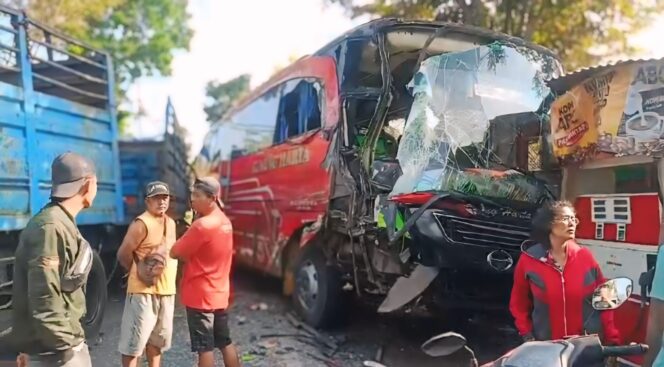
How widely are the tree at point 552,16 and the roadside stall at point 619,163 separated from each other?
23.6ft

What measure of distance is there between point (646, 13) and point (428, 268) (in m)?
8.98

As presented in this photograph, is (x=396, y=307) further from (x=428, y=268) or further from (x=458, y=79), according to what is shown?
(x=458, y=79)

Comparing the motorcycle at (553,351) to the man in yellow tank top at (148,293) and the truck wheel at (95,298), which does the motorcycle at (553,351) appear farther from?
the truck wheel at (95,298)

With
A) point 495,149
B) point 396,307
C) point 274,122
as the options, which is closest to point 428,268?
point 396,307

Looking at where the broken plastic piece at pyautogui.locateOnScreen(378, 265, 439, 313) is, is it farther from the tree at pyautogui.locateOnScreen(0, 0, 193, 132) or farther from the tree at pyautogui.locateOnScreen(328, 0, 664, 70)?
the tree at pyautogui.locateOnScreen(0, 0, 193, 132)

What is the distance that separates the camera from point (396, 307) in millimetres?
4445

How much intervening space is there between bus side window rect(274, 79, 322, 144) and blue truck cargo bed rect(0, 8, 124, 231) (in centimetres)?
182

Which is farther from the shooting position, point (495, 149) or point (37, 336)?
point (495, 149)

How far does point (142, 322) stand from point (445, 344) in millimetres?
2331

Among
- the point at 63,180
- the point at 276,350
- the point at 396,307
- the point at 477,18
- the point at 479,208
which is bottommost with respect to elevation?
the point at 276,350

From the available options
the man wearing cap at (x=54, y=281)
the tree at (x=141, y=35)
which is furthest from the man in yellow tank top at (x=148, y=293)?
the tree at (x=141, y=35)

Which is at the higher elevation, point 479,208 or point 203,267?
point 479,208

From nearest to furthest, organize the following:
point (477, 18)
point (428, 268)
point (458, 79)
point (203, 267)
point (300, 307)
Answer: point (203, 267) → point (428, 268) → point (458, 79) → point (300, 307) → point (477, 18)

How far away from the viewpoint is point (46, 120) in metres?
5.32
